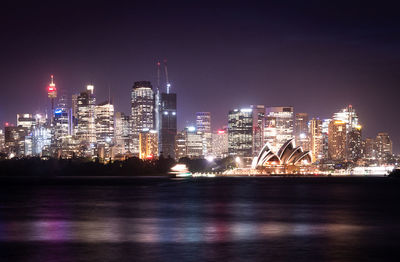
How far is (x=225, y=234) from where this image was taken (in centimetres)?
3812

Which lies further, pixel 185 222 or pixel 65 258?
pixel 185 222

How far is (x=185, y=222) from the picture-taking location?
45.5 metres

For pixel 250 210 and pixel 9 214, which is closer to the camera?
pixel 9 214

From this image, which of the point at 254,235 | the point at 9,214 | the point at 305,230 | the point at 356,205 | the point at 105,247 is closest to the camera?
the point at 105,247

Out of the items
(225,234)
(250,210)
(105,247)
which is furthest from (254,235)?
(250,210)

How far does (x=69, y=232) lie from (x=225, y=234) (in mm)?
9834

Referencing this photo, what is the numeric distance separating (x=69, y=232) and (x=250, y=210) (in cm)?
2359

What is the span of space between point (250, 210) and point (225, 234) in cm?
2053

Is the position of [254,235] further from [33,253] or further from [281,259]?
[33,253]

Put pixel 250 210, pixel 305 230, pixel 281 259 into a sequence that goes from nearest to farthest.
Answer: pixel 281 259 < pixel 305 230 < pixel 250 210

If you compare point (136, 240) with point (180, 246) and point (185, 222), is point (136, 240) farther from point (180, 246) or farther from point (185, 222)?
point (185, 222)

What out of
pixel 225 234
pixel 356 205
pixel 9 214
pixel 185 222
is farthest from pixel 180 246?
pixel 356 205

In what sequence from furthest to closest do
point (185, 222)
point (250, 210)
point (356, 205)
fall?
point (356, 205)
point (250, 210)
point (185, 222)

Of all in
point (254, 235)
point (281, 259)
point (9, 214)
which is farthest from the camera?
point (9, 214)
